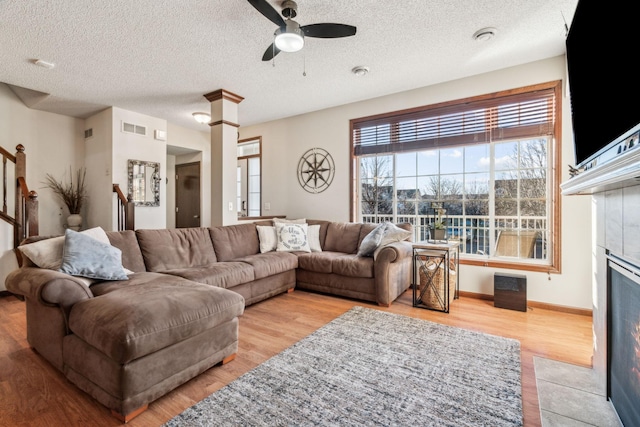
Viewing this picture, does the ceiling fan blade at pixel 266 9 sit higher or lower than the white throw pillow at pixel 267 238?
higher

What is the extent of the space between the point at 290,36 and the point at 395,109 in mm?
2327

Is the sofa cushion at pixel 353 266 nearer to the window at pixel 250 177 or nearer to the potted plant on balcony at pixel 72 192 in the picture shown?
the window at pixel 250 177

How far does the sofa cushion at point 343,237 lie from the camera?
13.2ft

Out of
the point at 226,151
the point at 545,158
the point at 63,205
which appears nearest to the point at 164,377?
the point at 226,151

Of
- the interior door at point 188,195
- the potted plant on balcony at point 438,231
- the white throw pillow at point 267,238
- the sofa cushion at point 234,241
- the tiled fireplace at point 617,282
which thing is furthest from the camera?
the interior door at point 188,195

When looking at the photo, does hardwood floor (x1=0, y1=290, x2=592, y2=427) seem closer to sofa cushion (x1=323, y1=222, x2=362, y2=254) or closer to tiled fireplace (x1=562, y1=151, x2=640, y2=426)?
tiled fireplace (x1=562, y1=151, x2=640, y2=426)

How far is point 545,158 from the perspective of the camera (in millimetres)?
3262

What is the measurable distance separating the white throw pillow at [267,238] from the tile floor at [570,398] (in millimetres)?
2919

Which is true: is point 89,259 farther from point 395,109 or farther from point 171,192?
point 171,192

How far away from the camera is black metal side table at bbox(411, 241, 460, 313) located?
122 inches

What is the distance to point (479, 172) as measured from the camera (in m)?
3.63

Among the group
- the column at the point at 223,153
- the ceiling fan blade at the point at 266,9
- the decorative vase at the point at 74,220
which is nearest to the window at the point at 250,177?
the column at the point at 223,153

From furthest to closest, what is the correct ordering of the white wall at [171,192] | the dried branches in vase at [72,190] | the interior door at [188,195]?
the white wall at [171,192] → the interior door at [188,195] → the dried branches in vase at [72,190]

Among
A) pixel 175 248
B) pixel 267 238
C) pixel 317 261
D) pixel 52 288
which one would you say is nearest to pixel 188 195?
pixel 267 238
